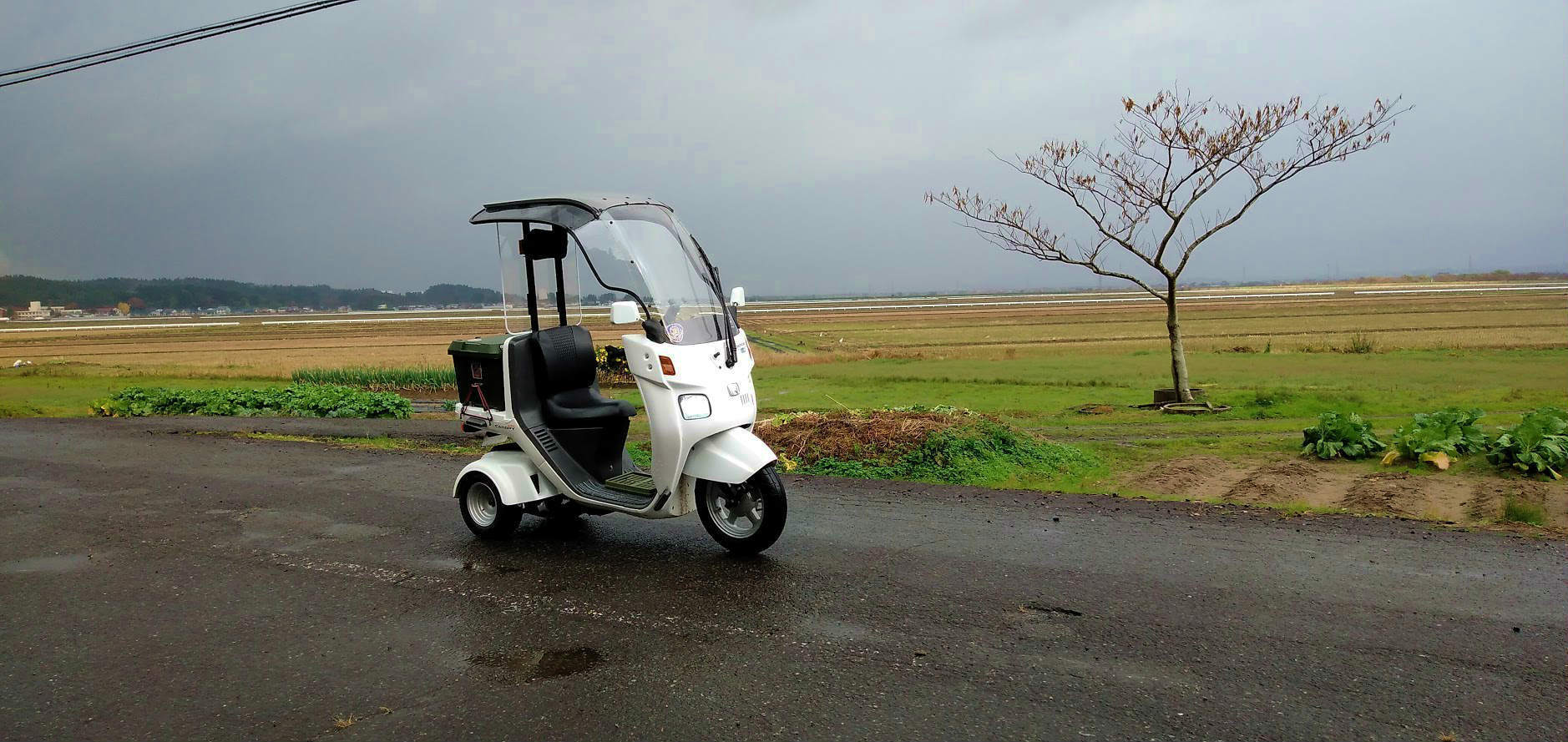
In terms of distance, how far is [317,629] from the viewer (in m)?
5.43

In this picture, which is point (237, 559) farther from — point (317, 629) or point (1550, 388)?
point (1550, 388)

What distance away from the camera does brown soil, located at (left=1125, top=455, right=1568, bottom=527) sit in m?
8.04

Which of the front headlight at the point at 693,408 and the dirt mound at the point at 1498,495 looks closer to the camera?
the front headlight at the point at 693,408

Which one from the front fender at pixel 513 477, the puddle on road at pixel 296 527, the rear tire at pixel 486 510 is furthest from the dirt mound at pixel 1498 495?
the puddle on road at pixel 296 527

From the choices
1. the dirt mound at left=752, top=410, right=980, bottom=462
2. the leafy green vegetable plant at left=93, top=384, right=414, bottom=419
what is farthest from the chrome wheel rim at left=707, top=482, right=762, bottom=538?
the leafy green vegetable plant at left=93, top=384, right=414, bottom=419

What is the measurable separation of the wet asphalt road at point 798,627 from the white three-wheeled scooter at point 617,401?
1.24ft

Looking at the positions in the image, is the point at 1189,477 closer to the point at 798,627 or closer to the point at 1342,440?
the point at 1342,440

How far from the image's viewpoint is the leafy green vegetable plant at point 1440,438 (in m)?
9.66

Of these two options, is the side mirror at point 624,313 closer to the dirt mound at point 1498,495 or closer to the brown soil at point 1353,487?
the brown soil at point 1353,487

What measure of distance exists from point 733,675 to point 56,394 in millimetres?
27962

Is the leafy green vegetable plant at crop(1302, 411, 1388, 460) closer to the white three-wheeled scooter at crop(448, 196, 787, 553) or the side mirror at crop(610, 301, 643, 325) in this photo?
the white three-wheeled scooter at crop(448, 196, 787, 553)

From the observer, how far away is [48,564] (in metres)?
7.01

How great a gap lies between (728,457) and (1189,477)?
5.70m

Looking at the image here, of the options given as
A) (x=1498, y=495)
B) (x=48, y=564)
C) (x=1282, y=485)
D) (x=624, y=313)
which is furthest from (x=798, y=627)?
(x=1498, y=495)
